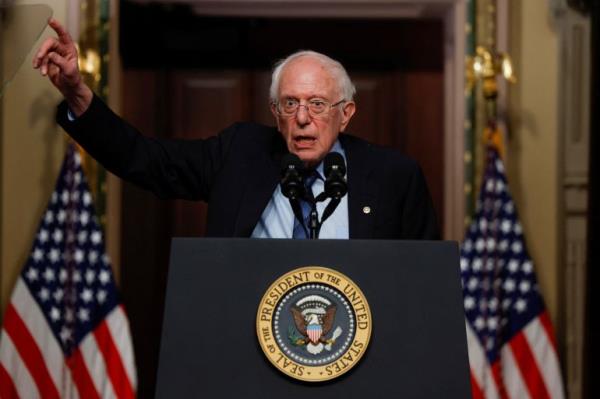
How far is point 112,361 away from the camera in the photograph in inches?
178

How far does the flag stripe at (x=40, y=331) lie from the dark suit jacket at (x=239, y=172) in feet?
6.30

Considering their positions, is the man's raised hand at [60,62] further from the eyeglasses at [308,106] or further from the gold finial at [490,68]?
the gold finial at [490,68]

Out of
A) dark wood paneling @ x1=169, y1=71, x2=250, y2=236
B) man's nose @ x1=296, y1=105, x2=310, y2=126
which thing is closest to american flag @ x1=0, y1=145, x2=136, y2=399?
dark wood paneling @ x1=169, y1=71, x2=250, y2=236

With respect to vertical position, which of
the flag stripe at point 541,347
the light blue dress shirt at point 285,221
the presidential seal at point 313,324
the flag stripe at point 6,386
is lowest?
the flag stripe at point 6,386

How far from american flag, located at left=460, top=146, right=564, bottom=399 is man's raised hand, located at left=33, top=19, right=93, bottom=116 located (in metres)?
2.51

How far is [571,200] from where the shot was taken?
4.92 meters

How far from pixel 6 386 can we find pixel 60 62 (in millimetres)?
2368

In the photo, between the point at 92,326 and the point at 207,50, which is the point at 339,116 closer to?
the point at 92,326

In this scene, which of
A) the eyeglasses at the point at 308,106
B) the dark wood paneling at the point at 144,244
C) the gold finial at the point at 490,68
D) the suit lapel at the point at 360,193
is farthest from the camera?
the dark wood paneling at the point at 144,244

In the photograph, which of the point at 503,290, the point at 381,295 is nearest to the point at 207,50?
the point at 503,290

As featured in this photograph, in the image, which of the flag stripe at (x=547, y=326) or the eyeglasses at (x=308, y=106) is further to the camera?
the flag stripe at (x=547, y=326)

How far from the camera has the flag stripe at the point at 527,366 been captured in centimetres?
459

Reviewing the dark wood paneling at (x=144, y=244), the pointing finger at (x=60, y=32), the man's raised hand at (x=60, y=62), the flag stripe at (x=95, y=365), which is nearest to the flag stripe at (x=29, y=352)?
the flag stripe at (x=95, y=365)

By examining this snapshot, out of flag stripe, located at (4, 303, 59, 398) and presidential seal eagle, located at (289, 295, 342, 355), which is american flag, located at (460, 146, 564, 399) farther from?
presidential seal eagle, located at (289, 295, 342, 355)
